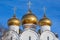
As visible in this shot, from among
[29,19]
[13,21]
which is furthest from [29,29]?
[13,21]

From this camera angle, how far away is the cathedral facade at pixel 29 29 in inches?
1167

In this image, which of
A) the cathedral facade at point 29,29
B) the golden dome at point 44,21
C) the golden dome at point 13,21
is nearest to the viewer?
the cathedral facade at point 29,29

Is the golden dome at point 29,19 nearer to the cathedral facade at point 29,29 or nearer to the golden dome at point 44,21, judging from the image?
the cathedral facade at point 29,29

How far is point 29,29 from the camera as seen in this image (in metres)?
30.0

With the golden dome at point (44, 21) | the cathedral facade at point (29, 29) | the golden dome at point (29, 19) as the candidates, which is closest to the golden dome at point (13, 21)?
the cathedral facade at point (29, 29)

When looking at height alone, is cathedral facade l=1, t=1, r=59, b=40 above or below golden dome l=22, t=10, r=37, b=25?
below

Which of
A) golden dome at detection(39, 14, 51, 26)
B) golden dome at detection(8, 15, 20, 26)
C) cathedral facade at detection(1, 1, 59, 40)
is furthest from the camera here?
golden dome at detection(39, 14, 51, 26)

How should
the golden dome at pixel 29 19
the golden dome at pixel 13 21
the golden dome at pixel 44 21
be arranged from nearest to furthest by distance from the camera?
the golden dome at pixel 29 19
the golden dome at pixel 13 21
the golden dome at pixel 44 21

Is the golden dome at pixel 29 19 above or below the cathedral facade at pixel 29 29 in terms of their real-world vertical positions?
above

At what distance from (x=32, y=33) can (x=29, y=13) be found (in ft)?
12.5

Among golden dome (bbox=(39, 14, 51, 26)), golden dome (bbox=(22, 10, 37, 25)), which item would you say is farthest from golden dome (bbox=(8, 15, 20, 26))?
golden dome (bbox=(39, 14, 51, 26))

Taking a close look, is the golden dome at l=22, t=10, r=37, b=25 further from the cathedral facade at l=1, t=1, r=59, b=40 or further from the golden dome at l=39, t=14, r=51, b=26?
the golden dome at l=39, t=14, r=51, b=26

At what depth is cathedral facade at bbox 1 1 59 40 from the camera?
29.6 metres

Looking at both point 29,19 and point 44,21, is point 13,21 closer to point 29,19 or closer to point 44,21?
point 29,19
